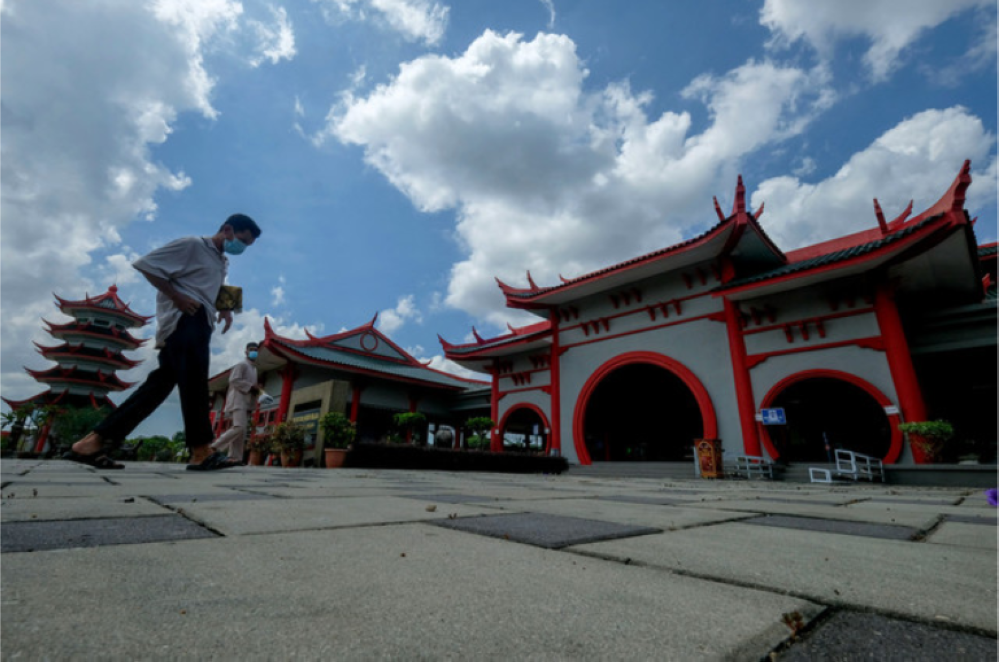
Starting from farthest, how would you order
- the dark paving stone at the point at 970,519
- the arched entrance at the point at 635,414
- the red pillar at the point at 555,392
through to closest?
the red pillar at the point at 555,392 → the arched entrance at the point at 635,414 → the dark paving stone at the point at 970,519

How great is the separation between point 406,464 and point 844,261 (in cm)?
869

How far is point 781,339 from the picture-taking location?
9.37 metres

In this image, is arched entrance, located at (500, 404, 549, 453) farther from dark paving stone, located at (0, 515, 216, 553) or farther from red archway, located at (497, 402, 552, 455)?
dark paving stone, located at (0, 515, 216, 553)

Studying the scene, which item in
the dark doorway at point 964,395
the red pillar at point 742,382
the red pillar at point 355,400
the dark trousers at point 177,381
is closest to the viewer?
the dark trousers at point 177,381

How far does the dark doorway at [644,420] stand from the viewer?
14914mm

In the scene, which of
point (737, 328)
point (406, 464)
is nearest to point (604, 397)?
point (737, 328)

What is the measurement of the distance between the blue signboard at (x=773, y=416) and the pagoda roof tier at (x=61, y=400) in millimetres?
33204

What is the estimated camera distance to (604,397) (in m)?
14.5

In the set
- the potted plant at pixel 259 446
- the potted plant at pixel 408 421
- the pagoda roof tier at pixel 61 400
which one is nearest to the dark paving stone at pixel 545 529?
the potted plant at pixel 408 421

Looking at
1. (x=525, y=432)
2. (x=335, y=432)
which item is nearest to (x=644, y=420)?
(x=525, y=432)

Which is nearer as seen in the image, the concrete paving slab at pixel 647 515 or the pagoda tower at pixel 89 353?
the concrete paving slab at pixel 647 515

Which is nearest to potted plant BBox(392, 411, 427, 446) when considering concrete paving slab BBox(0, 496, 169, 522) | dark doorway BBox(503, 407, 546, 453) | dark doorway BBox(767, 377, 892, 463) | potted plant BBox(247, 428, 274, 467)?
dark doorway BBox(503, 407, 546, 453)

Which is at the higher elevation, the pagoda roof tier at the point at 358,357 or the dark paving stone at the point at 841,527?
the pagoda roof tier at the point at 358,357

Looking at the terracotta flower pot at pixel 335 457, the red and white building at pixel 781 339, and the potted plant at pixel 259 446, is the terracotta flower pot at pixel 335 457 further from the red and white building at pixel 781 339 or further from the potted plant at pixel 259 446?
the red and white building at pixel 781 339
